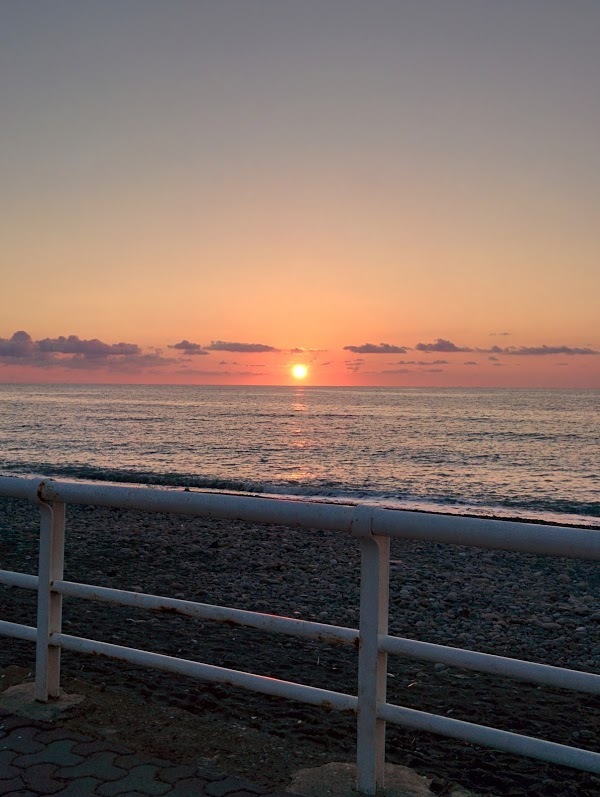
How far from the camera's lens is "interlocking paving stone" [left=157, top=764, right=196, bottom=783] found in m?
3.35

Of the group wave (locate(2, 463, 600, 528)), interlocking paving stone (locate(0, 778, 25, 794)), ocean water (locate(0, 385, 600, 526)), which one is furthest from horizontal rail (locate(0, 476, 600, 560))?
ocean water (locate(0, 385, 600, 526))

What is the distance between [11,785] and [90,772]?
12.9 inches

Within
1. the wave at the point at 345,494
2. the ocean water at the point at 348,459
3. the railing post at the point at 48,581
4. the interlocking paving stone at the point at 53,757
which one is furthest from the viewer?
the ocean water at the point at 348,459

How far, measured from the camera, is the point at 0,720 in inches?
154

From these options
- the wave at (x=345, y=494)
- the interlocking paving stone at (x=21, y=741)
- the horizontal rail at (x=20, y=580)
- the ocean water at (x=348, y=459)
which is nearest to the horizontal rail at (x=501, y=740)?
the interlocking paving stone at (x=21, y=741)

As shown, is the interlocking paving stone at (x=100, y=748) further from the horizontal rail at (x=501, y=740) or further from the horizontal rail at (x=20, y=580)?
the horizontal rail at (x=501, y=740)

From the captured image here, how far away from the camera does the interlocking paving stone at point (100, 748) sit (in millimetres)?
3609

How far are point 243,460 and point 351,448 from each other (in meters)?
10.8

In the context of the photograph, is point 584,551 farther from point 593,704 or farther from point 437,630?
point 437,630

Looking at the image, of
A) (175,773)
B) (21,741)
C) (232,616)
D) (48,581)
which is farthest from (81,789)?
(48,581)

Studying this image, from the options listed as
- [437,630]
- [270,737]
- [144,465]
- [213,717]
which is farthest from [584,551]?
[144,465]

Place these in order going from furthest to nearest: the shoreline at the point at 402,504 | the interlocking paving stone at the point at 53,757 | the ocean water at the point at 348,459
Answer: the ocean water at the point at 348,459, the shoreline at the point at 402,504, the interlocking paving stone at the point at 53,757

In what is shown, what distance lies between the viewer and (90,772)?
11.1ft

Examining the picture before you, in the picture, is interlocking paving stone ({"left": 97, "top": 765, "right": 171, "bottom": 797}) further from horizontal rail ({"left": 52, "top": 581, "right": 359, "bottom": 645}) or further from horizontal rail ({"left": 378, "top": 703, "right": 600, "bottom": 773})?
horizontal rail ({"left": 378, "top": 703, "right": 600, "bottom": 773})
